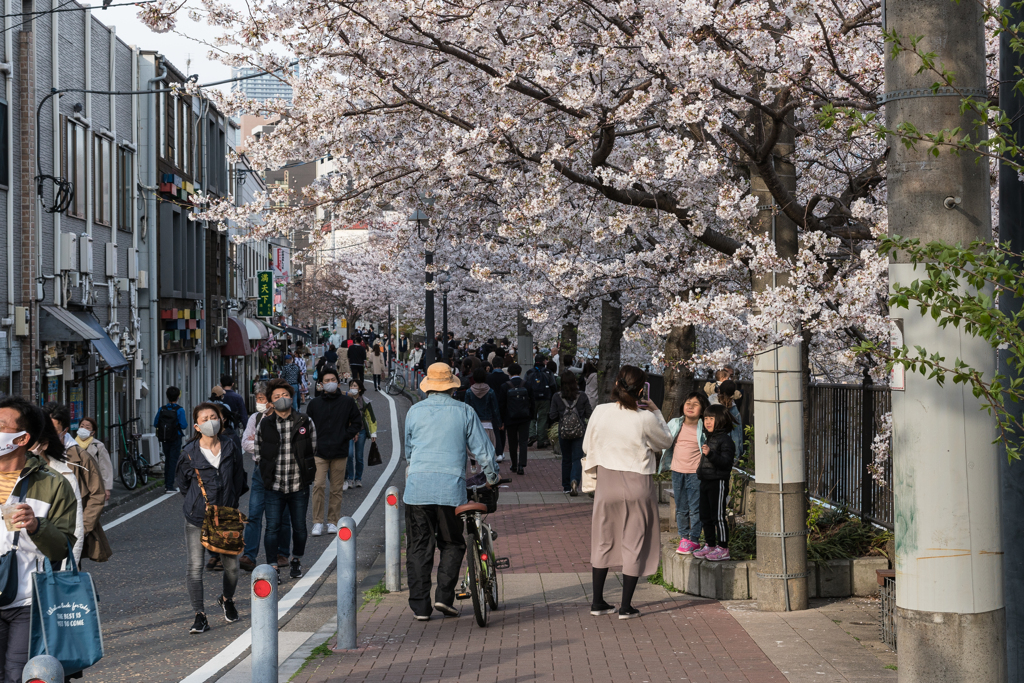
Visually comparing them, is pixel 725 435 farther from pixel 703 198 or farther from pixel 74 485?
pixel 74 485

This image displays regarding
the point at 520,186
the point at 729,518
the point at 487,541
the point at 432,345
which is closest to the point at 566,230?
the point at 520,186

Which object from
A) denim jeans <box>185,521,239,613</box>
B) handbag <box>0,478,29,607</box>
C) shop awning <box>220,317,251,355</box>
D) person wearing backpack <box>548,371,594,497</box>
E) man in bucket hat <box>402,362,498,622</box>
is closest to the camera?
handbag <box>0,478,29,607</box>

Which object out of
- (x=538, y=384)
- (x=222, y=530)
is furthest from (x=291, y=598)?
(x=538, y=384)

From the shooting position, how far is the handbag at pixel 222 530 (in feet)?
28.5

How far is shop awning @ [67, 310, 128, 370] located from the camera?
21.1 meters

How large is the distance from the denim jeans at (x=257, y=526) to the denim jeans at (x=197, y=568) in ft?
5.34

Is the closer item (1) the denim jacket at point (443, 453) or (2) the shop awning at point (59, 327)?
(1) the denim jacket at point (443, 453)

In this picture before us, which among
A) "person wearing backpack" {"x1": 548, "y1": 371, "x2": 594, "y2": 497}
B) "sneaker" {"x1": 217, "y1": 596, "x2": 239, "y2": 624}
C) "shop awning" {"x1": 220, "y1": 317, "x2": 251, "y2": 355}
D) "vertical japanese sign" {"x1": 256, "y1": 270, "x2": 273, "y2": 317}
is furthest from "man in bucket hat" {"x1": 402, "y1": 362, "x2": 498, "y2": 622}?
"vertical japanese sign" {"x1": 256, "y1": 270, "x2": 273, "y2": 317}

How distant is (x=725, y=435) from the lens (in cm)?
985

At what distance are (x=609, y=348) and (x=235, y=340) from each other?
21279 mm

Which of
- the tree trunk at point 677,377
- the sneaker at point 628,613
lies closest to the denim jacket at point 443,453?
the sneaker at point 628,613

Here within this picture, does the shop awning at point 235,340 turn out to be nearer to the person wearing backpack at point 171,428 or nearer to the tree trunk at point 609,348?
the tree trunk at point 609,348

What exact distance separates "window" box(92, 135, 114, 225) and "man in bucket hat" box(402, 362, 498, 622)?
648 inches

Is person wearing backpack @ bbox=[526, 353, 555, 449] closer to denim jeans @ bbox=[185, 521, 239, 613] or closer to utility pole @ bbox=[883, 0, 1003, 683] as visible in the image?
denim jeans @ bbox=[185, 521, 239, 613]
